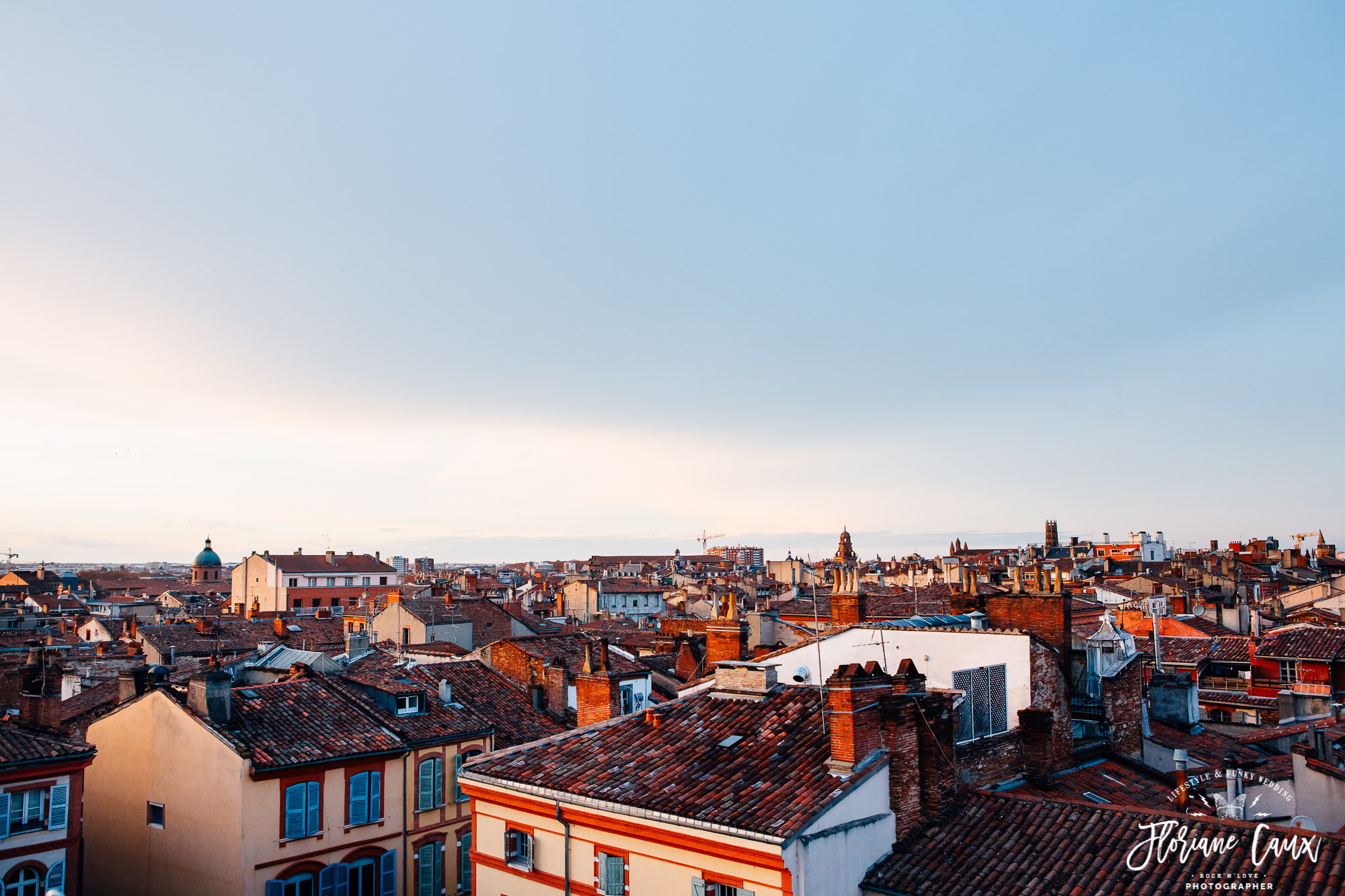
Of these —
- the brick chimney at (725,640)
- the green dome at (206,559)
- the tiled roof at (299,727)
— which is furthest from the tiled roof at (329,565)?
the brick chimney at (725,640)

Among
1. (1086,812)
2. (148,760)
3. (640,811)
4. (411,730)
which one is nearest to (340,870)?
(411,730)

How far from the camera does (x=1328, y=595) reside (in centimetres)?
6256

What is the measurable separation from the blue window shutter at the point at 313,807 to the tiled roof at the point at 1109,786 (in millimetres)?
16249

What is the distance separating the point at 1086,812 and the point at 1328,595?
61.4 m

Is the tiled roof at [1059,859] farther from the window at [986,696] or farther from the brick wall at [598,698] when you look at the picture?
the brick wall at [598,698]

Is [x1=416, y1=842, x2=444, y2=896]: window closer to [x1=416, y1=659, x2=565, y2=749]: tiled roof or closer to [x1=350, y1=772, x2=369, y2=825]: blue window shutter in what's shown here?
[x1=350, y1=772, x2=369, y2=825]: blue window shutter

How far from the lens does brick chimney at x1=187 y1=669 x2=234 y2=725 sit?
75.5ft

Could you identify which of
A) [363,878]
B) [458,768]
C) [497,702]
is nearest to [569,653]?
[497,702]

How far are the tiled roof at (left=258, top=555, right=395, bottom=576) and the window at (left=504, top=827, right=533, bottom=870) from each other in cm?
10411

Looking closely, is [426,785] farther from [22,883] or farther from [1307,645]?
[1307,645]

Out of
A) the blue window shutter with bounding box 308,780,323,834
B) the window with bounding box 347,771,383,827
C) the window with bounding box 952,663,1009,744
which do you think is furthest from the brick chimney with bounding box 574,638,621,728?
the window with bounding box 952,663,1009,744

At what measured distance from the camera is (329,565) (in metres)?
117

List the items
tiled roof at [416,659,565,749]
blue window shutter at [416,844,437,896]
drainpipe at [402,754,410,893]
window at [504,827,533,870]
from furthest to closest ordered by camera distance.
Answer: tiled roof at [416,659,565,749], blue window shutter at [416,844,437,896], drainpipe at [402,754,410,893], window at [504,827,533,870]

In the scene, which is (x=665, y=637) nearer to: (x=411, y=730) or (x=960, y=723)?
(x=411, y=730)
